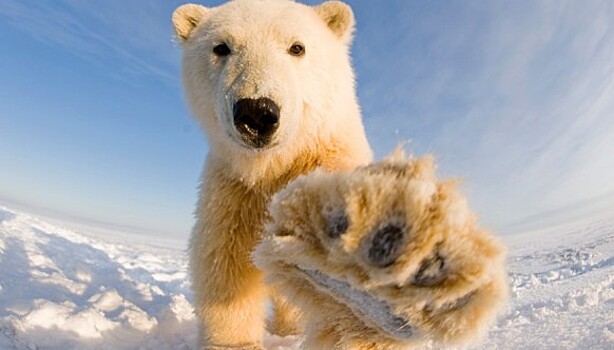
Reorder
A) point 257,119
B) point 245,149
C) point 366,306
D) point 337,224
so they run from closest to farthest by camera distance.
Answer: point 337,224 < point 366,306 < point 257,119 < point 245,149

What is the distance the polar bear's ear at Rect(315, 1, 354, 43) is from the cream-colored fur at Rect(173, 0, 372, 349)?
0.32 m

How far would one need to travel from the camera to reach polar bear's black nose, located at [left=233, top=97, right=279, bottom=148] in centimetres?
208

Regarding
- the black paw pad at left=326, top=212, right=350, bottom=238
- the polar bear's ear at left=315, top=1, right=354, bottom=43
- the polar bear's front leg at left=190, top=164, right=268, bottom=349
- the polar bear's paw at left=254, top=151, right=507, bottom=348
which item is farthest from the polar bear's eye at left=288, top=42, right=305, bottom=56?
the black paw pad at left=326, top=212, right=350, bottom=238

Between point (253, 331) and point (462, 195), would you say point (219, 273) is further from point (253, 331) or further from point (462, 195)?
point (462, 195)

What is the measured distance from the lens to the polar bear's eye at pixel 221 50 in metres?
2.69

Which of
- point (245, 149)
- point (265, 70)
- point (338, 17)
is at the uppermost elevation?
point (338, 17)

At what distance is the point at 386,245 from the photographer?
111cm

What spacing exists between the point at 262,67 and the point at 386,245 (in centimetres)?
150

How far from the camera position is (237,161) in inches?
104

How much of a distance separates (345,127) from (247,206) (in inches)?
31.0

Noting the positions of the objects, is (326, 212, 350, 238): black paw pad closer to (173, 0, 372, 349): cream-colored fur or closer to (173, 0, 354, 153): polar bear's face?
(173, 0, 354, 153): polar bear's face

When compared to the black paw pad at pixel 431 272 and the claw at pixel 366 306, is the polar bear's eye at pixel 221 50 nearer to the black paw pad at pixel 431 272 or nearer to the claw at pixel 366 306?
the claw at pixel 366 306

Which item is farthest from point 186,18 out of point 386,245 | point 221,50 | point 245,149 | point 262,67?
point 386,245

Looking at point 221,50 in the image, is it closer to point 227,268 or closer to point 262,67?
point 262,67
